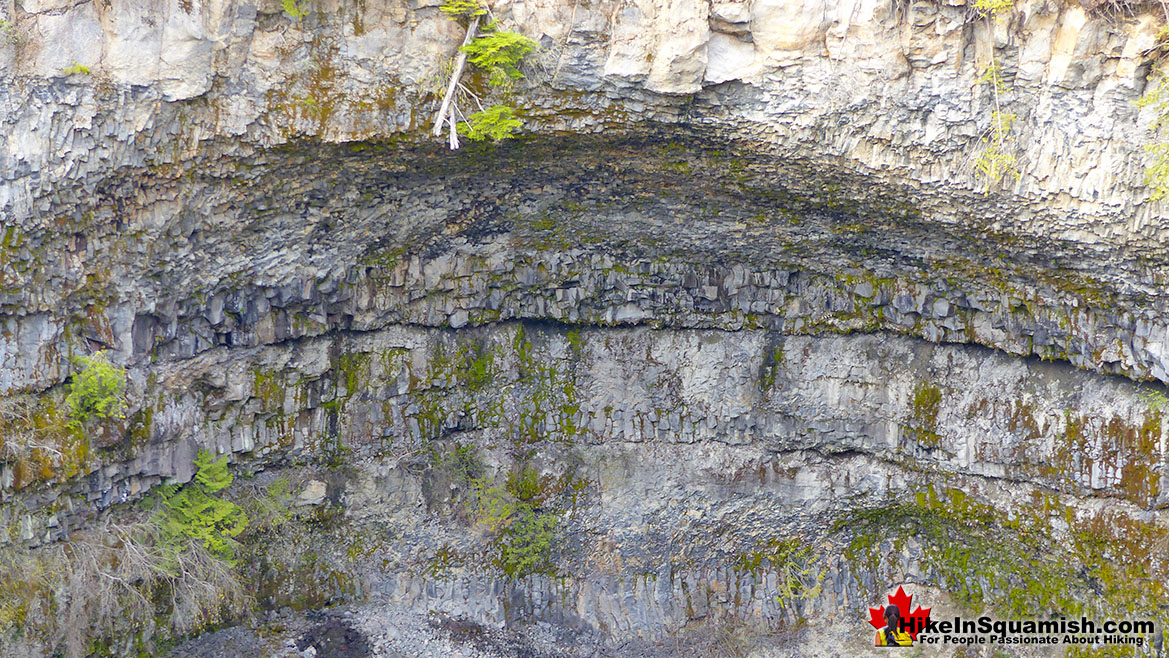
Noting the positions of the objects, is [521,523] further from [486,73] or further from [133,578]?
[486,73]

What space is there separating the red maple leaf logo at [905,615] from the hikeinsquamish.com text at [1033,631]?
8 centimetres

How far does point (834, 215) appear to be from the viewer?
41.7 feet

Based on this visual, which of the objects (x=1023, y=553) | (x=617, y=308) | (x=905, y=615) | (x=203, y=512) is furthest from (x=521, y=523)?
(x=1023, y=553)

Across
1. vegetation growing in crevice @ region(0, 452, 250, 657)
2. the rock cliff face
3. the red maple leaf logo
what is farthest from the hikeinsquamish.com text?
vegetation growing in crevice @ region(0, 452, 250, 657)

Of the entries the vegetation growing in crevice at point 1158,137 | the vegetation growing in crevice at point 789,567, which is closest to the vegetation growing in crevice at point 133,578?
the vegetation growing in crevice at point 789,567

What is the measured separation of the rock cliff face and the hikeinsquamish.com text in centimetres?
33

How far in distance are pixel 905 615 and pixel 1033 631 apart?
80.5 inches

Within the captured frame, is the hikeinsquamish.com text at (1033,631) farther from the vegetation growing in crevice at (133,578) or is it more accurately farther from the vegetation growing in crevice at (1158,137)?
the vegetation growing in crevice at (133,578)

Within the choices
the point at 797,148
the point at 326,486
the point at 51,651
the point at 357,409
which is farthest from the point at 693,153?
the point at 51,651

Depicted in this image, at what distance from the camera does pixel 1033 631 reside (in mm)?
13945

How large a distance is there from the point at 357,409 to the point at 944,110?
34.1 ft

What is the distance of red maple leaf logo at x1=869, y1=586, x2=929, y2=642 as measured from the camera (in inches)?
577

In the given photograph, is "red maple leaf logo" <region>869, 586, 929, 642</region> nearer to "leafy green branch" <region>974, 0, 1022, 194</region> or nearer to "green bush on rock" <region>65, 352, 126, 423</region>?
"leafy green branch" <region>974, 0, 1022, 194</region>

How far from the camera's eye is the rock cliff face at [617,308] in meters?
10.5
